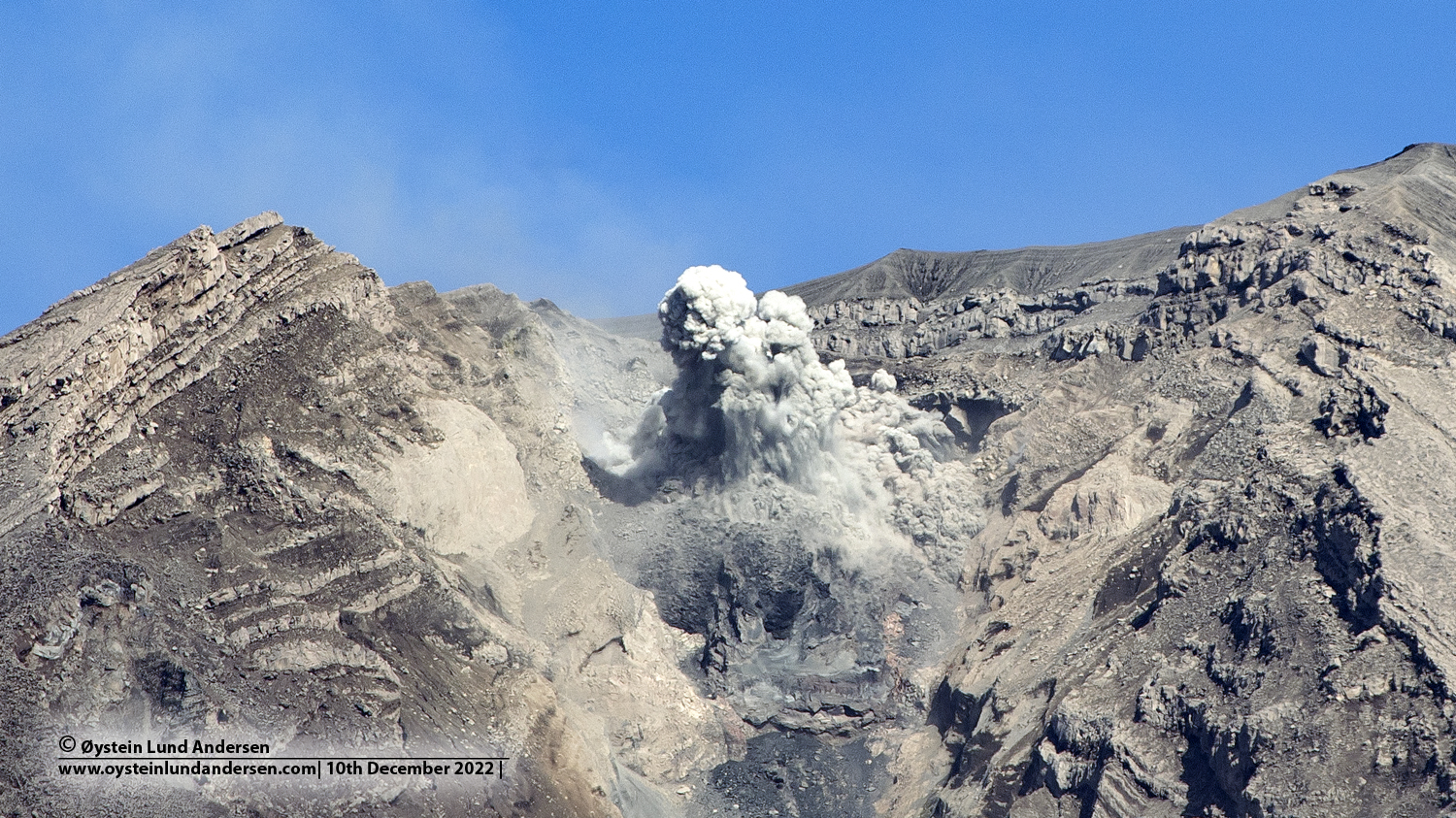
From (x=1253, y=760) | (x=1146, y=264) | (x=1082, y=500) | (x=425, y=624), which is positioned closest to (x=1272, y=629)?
(x=1253, y=760)

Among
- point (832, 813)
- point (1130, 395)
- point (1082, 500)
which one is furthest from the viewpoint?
point (1130, 395)

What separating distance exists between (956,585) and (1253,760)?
76.0 feet

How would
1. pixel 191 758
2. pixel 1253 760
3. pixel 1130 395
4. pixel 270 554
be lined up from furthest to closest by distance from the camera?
1. pixel 1130 395
2. pixel 270 554
3. pixel 1253 760
4. pixel 191 758

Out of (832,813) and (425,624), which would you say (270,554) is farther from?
(832,813)

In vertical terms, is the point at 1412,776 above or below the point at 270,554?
below

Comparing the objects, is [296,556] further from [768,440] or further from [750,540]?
[768,440]

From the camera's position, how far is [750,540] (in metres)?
81.3

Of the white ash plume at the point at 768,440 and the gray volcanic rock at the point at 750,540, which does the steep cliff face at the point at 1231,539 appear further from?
the white ash plume at the point at 768,440

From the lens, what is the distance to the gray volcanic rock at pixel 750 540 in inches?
2341

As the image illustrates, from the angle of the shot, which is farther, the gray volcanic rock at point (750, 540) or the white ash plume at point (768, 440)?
the white ash plume at point (768, 440)

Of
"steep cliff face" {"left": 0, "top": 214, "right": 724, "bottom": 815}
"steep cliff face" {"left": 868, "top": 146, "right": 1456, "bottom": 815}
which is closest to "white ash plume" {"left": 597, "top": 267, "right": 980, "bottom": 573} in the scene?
"steep cliff face" {"left": 868, "top": 146, "right": 1456, "bottom": 815}

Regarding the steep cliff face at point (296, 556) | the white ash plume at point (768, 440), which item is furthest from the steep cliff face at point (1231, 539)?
the steep cliff face at point (296, 556)

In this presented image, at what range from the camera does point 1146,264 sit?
336 feet

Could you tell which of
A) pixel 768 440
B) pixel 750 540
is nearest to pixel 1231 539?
pixel 750 540
